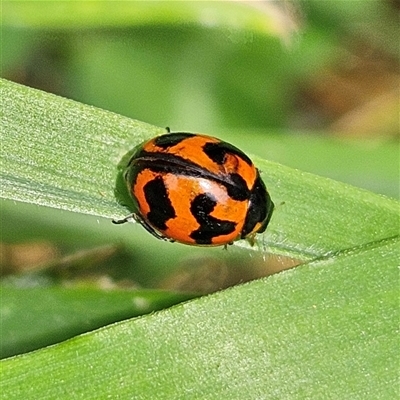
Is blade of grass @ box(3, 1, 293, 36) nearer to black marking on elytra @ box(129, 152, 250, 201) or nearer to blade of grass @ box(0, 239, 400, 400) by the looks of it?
black marking on elytra @ box(129, 152, 250, 201)

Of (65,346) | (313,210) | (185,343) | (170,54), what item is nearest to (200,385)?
(185,343)

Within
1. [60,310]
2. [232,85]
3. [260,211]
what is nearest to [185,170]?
[260,211]

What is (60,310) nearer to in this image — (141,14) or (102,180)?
(102,180)

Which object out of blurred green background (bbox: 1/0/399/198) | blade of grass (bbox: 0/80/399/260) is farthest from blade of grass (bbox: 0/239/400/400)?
blurred green background (bbox: 1/0/399/198)

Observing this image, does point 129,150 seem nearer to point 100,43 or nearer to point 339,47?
point 100,43

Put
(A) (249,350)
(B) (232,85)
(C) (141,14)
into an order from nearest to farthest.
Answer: (A) (249,350) < (C) (141,14) < (B) (232,85)

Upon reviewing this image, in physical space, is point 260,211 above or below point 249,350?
above
